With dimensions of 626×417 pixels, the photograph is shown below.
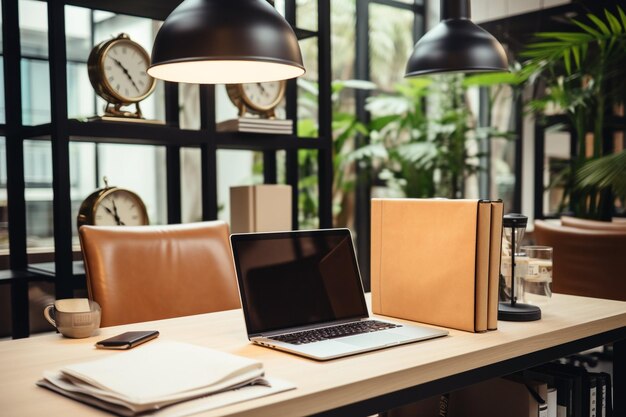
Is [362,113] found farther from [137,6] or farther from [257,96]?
[137,6]

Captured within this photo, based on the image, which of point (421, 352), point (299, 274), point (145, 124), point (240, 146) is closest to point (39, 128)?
point (145, 124)

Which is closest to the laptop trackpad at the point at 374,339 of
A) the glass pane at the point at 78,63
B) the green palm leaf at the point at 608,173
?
the green palm leaf at the point at 608,173

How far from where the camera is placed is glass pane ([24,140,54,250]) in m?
5.37

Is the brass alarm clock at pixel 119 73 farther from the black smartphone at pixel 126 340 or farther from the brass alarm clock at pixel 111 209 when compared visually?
the black smartphone at pixel 126 340

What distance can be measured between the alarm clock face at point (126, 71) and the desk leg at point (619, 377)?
190 centimetres

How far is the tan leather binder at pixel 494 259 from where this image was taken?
153 cm

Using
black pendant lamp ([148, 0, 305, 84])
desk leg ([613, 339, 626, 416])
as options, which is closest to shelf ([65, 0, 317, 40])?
black pendant lamp ([148, 0, 305, 84])

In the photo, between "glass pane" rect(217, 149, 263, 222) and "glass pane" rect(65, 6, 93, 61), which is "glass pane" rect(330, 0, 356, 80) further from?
"glass pane" rect(65, 6, 93, 61)

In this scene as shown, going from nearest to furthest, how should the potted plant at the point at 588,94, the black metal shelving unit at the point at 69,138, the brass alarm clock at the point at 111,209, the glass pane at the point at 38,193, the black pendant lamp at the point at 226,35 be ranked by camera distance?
the black pendant lamp at the point at 226,35 → the black metal shelving unit at the point at 69,138 → the brass alarm clock at the point at 111,209 → the potted plant at the point at 588,94 → the glass pane at the point at 38,193

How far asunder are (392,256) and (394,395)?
53cm

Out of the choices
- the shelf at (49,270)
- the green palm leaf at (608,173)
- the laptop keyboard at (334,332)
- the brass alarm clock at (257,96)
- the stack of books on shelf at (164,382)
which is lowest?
the shelf at (49,270)

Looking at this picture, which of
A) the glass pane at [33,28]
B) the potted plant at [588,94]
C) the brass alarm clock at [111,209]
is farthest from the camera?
the glass pane at [33,28]

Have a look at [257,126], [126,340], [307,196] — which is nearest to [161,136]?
[257,126]

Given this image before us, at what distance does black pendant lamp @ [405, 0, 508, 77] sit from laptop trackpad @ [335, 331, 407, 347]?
109cm
